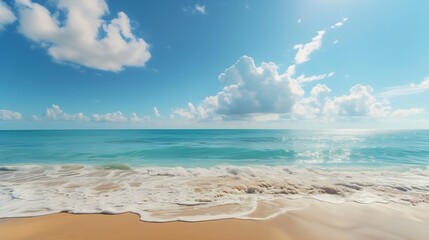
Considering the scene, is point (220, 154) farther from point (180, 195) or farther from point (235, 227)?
point (235, 227)

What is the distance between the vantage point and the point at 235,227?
16.2 ft

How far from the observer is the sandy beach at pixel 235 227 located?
458 cm

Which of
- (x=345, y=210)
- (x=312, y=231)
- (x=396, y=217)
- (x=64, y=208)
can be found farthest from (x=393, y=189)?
(x=64, y=208)

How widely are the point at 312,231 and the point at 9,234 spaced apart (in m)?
7.12

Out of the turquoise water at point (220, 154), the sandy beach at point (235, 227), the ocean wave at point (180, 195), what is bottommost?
the turquoise water at point (220, 154)

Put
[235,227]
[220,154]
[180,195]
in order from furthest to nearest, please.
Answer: [220,154]
[180,195]
[235,227]

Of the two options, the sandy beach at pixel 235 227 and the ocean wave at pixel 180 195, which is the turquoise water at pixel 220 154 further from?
the sandy beach at pixel 235 227

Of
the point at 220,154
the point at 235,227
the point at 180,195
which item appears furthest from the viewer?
the point at 220,154

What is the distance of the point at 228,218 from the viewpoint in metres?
5.43

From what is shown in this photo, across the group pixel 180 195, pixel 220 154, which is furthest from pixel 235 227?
pixel 220 154

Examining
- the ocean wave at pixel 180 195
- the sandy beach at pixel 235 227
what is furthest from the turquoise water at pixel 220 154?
the sandy beach at pixel 235 227

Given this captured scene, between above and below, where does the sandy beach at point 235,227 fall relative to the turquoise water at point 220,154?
above

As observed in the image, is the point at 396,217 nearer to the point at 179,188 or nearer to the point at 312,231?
the point at 312,231

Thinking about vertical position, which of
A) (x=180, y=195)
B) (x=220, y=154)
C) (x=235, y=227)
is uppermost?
(x=235, y=227)
